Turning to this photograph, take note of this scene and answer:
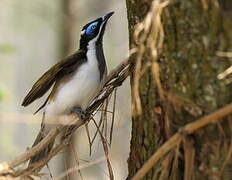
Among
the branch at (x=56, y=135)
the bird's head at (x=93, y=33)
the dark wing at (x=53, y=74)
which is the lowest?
the branch at (x=56, y=135)

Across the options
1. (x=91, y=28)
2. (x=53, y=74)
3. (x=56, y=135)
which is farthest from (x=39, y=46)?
(x=56, y=135)

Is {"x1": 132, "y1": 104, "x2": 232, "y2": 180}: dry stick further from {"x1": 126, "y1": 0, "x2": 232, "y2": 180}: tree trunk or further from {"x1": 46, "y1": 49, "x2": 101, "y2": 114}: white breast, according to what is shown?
{"x1": 46, "y1": 49, "x2": 101, "y2": 114}: white breast

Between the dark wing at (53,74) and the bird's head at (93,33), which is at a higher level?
the bird's head at (93,33)

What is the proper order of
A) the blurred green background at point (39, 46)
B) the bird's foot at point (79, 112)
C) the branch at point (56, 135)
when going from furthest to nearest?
the blurred green background at point (39, 46)
the bird's foot at point (79, 112)
the branch at point (56, 135)

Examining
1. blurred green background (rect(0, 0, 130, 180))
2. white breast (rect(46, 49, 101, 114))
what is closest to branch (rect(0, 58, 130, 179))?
white breast (rect(46, 49, 101, 114))

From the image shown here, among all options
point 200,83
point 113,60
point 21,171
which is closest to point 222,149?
point 200,83

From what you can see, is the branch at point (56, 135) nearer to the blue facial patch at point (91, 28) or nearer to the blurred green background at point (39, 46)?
the blue facial patch at point (91, 28)

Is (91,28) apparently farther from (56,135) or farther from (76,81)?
(56,135)

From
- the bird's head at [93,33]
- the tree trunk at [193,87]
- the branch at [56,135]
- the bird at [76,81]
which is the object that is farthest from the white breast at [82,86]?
the tree trunk at [193,87]

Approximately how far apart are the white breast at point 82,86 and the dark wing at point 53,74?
30 millimetres

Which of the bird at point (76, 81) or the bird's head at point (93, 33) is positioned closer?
the bird at point (76, 81)

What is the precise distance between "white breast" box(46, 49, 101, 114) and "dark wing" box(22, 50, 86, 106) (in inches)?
1.2

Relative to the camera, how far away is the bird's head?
2.82m

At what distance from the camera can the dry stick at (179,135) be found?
1505mm
